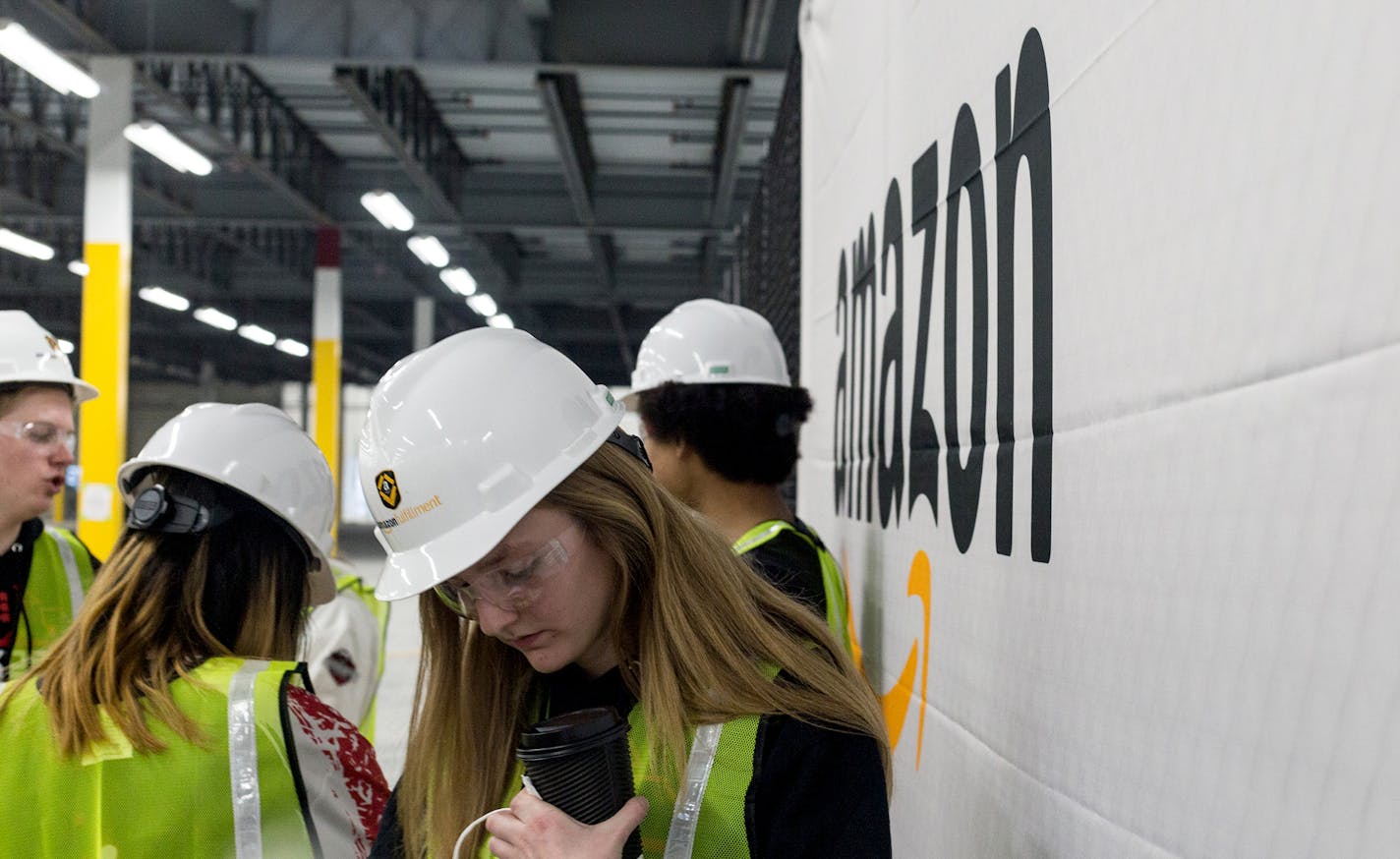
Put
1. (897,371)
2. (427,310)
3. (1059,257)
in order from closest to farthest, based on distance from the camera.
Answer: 1. (1059,257)
2. (897,371)
3. (427,310)

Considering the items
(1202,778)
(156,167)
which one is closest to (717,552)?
→ (1202,778)

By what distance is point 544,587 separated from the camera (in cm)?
140

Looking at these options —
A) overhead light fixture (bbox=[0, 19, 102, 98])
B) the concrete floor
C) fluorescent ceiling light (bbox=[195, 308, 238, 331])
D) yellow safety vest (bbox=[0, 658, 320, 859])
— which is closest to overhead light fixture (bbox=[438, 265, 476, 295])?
the concrete floor

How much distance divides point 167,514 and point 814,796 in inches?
48.0

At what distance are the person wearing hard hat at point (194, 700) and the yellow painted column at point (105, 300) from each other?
9035 millimetres

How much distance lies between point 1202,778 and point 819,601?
141 cm

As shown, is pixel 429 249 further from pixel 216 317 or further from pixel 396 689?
pixel 216 317

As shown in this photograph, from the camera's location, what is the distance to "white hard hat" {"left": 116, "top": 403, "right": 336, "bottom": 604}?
6.64 feet

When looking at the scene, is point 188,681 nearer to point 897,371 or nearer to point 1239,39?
point 897,371

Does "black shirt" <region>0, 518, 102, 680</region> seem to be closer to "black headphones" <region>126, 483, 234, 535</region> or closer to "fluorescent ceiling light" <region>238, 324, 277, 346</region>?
"black headphones" <region>126, 483, 234, 535</region>

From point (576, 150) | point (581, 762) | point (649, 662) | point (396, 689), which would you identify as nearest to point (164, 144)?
point (396, 689)

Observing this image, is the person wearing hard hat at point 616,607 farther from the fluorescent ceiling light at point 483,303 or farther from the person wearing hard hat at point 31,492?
the fluorescent ceiling light at point 483,303

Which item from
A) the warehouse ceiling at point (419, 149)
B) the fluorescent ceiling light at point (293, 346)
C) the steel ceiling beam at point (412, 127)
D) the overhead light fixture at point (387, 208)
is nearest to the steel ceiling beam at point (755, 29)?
the warehouse ceiling at point (419, 149)

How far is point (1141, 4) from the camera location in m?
1.13
